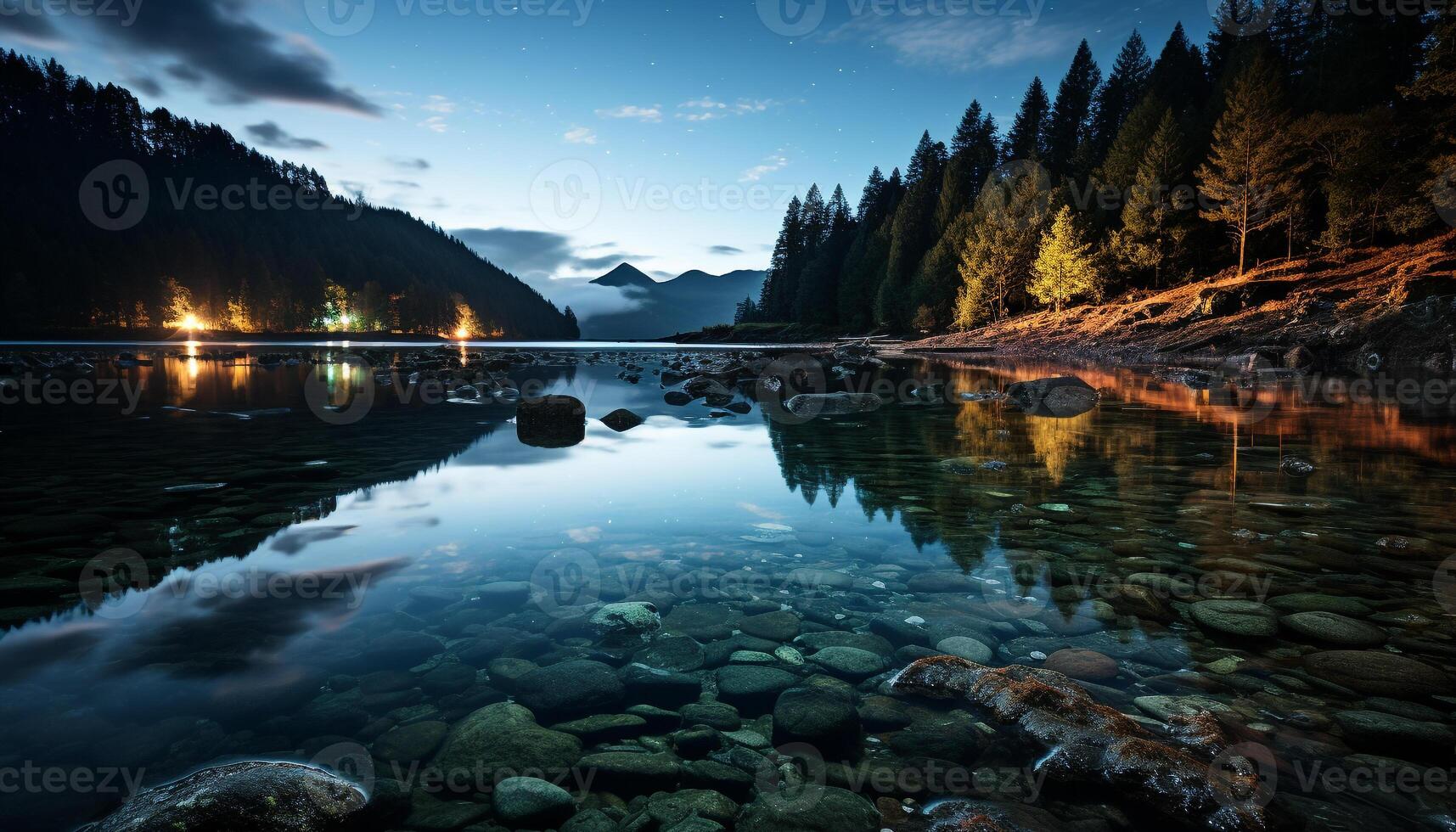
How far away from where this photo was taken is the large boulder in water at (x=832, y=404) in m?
15.8

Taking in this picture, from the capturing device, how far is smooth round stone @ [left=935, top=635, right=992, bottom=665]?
12.3 ft

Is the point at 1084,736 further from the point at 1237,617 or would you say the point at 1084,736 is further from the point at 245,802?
the point at 245,802

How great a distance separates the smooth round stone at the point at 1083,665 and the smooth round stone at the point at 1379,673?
3.49 ft

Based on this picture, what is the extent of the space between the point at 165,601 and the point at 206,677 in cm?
152


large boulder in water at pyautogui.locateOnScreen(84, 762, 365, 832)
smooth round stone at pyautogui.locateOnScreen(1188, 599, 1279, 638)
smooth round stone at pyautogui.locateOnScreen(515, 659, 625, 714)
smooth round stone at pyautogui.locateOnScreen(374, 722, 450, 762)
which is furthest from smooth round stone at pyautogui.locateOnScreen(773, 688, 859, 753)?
smooth round stone at pyautogui.locateOnScreen(1188, 599, 1279, 638)

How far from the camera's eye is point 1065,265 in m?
49.4

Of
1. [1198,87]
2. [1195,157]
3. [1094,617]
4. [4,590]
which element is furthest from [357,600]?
[1198,87]

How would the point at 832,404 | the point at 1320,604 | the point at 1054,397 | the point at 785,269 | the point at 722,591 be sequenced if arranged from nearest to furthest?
the point at 1320,604 → the point at 722,591 → the point at 1054,397 → the point at 832,404 → the point at 785,269

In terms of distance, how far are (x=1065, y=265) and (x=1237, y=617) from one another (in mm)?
52873

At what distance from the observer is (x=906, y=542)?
5.90 metres

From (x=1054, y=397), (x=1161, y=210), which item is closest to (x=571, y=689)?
(x=1054, y=397)

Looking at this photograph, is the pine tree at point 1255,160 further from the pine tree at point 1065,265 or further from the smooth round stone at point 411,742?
the smooth round stone at point 411,742

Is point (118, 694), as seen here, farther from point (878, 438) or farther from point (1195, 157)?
point (1195, 157)

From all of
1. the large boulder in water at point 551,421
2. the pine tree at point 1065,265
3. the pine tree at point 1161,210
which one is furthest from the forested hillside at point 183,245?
the pine tree at point 1161,210
